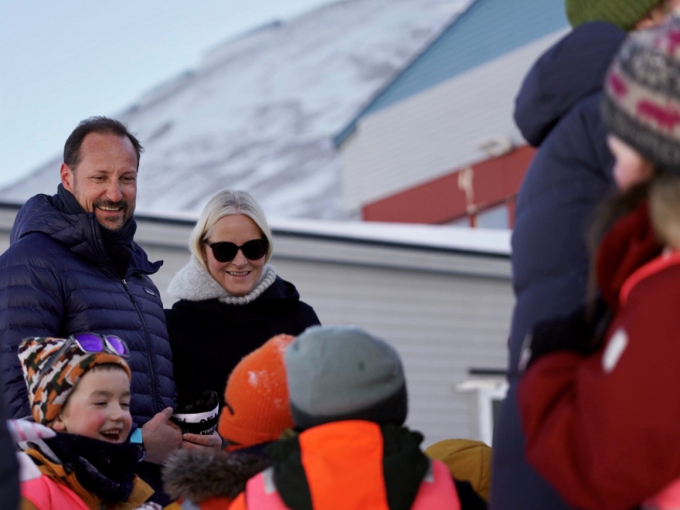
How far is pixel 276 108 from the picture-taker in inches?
3659

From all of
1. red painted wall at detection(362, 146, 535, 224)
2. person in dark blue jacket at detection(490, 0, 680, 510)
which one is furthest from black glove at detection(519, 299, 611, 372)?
red painted wall at detection(362, 146, 535, 224)

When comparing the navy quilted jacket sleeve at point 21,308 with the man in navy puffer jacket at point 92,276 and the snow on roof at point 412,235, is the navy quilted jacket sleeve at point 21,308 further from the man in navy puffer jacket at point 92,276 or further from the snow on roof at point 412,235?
the snow on roof at point 412,235

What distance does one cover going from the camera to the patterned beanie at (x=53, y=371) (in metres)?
3.53

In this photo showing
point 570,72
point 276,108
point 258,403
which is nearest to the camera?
point 570,72

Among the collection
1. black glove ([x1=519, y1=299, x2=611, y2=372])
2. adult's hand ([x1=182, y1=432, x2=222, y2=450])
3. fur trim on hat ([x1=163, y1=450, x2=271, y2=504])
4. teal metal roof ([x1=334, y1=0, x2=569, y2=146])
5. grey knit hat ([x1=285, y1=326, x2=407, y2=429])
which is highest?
black glove ([x1=519, y1=299, x2=611, y2=372])

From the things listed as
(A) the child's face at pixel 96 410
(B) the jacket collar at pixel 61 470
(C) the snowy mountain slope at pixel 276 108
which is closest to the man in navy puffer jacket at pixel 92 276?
(A) the child's face at pixel 96 410

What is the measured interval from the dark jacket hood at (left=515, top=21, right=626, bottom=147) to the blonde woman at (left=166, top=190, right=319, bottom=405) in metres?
2.24

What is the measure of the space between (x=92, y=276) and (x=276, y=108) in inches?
3527

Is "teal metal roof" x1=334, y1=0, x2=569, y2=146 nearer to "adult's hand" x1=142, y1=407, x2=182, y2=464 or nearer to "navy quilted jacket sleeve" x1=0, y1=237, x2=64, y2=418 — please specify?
"navy quilted jacket sleeve" x1=0, y1=237, x2=64, y2=418

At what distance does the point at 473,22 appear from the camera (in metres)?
23.6

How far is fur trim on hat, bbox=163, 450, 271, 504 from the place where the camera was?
2.92 metres

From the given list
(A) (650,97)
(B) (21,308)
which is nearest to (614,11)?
(A) (650,97)

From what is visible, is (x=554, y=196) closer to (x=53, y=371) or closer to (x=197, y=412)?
(x=53, y=371)

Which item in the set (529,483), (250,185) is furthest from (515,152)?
(250,185)
